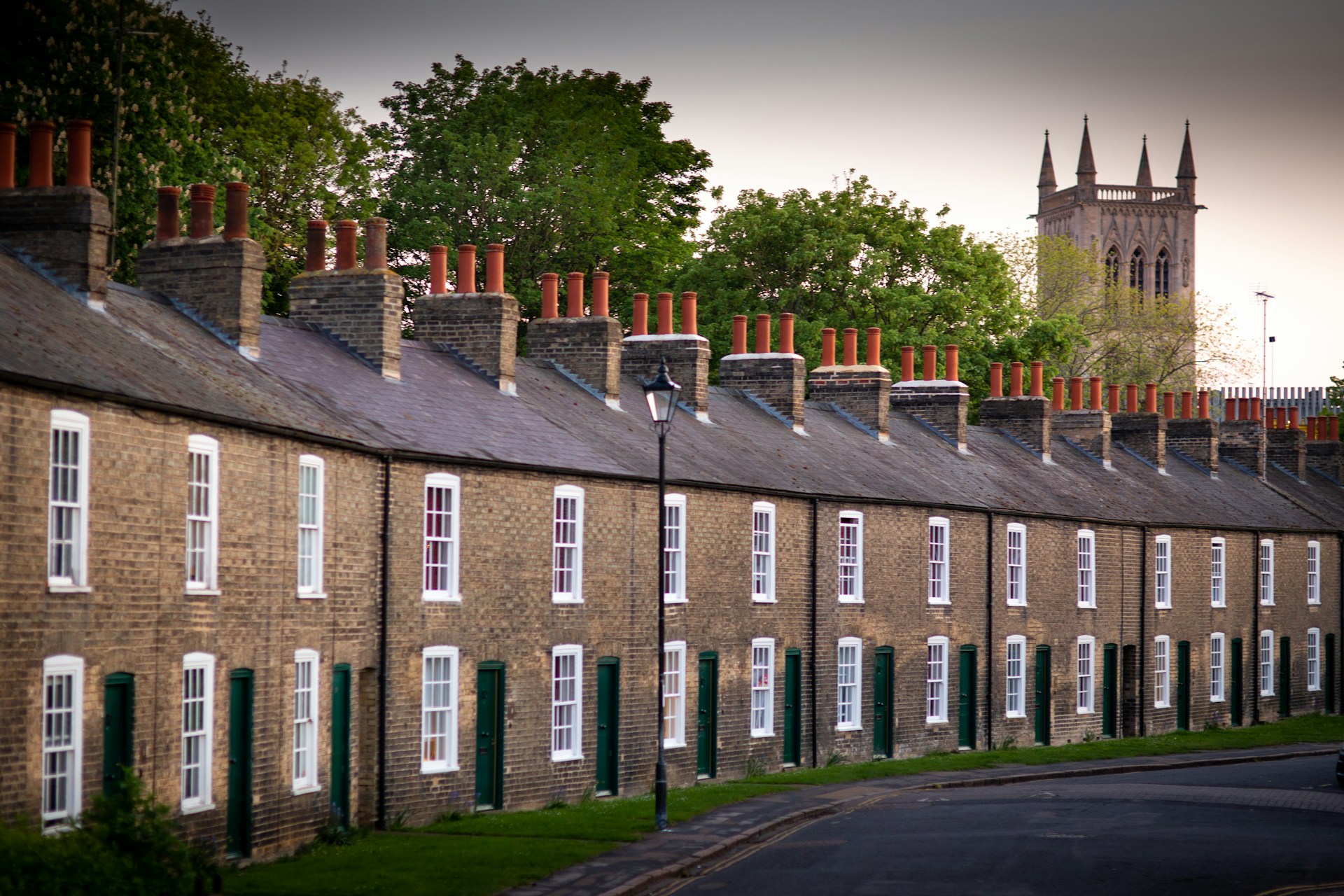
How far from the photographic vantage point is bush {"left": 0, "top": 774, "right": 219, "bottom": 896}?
51.2 feet

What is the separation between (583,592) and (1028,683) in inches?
746

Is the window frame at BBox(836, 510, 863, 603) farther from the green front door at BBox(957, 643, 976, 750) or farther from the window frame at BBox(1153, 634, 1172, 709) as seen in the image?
the window frame at BBox(1153, 634, 1172, 709)

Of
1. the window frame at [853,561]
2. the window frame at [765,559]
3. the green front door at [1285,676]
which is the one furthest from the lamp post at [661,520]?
the green front door at [1285,676]

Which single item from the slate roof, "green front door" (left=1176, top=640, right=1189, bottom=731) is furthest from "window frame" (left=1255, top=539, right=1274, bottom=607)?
"green front door" (left=1176, top=640, right=1189, bottom=731)

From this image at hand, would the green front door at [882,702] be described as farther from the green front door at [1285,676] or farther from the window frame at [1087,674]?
the green front door at [1285,676]

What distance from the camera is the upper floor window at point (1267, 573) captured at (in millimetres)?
58375

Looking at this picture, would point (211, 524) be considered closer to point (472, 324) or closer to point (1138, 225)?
point (472, 324)

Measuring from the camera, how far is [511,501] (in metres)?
29.9

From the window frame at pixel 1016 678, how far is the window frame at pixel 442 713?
2102 centimetres

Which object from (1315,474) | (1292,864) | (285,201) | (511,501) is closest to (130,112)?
(285,201)

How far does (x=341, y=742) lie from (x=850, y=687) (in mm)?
16887

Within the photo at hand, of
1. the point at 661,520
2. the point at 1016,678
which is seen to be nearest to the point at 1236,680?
the point at 1016,678

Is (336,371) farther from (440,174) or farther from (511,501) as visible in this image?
(440,174)

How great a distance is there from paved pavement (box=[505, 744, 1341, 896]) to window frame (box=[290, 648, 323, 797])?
410 cm
